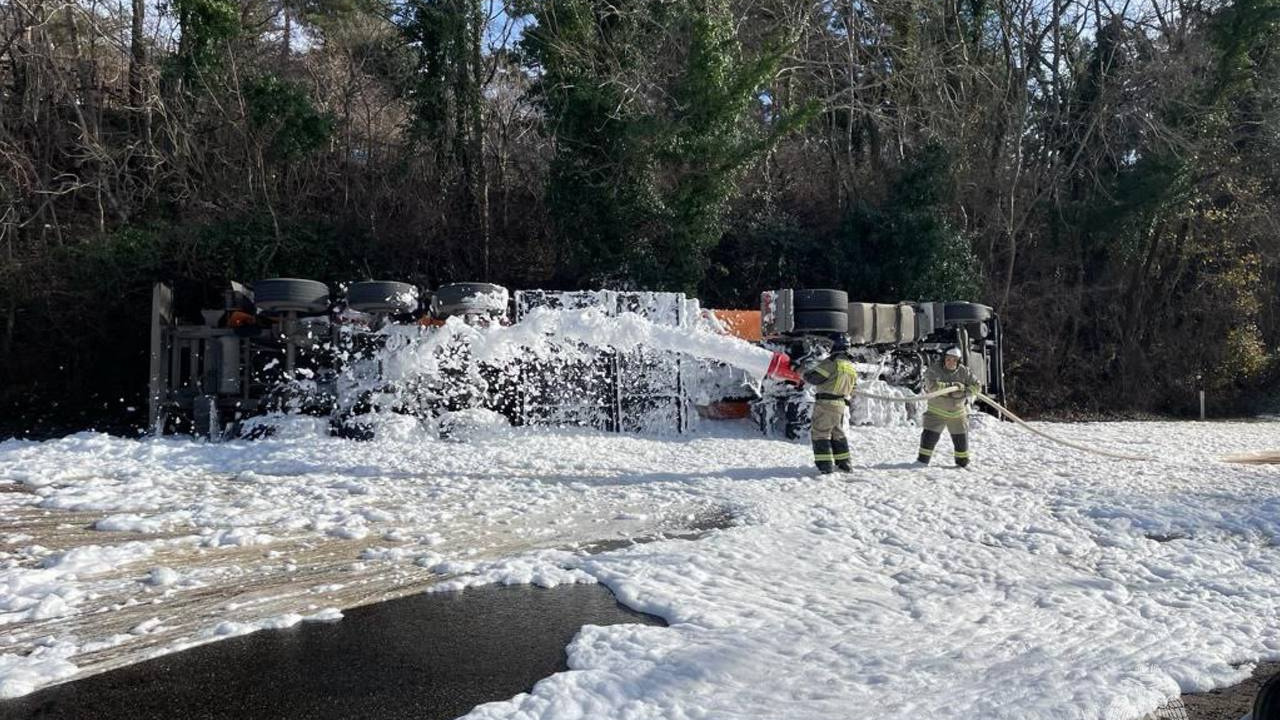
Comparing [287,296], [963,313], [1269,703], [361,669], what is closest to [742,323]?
[963,313]

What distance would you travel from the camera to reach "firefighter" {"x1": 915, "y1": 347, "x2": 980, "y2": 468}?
8.71m

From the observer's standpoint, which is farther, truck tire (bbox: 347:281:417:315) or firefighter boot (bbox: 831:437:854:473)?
truck tire (bbox: 347:281:417:315)

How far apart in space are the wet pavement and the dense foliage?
1039 cm

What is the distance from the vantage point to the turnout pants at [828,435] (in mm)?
8195

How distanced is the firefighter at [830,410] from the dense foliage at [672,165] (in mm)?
7004

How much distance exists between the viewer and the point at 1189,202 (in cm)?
1978

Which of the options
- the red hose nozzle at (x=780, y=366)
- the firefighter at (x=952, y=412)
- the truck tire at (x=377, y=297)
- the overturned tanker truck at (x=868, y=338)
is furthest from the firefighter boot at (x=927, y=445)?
the truck tire at (x=377, y=297)

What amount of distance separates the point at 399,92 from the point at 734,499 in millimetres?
12719

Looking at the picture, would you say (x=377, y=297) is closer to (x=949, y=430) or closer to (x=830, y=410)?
(x=830, y=410)

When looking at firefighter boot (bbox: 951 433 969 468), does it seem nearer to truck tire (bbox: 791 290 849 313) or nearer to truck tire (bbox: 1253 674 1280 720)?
truck tire (bbox: 791 290 849 313)

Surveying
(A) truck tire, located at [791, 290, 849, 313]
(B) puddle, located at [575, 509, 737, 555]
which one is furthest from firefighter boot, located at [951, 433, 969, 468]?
(B) puddle, located at [575, 509, 737, 555]

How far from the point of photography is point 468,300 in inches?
386

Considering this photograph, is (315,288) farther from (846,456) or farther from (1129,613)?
(1129,613)

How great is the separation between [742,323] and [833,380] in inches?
129
